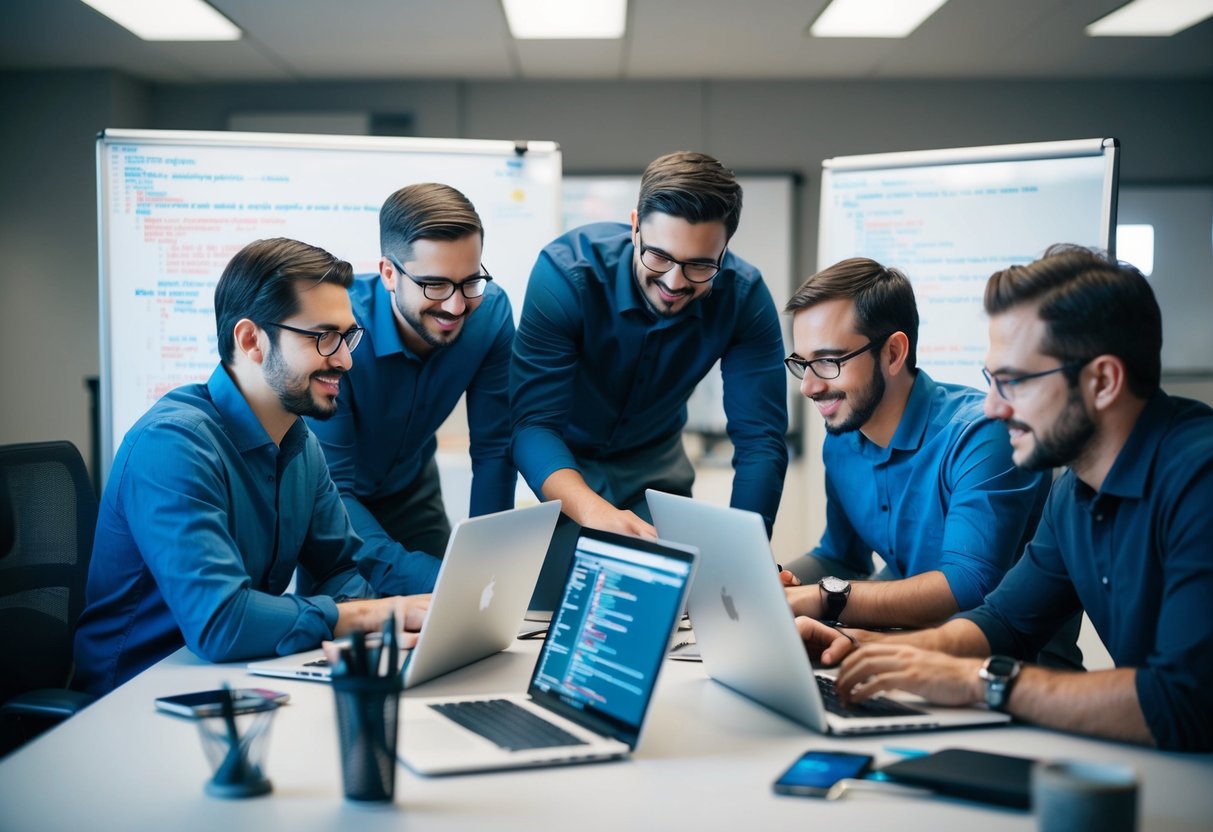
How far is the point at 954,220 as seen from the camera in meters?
3.69

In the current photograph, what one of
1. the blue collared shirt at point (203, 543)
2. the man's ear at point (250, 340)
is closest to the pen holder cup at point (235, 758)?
the blue collared shirt at point (203, 543)

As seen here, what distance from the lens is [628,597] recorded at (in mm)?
1344

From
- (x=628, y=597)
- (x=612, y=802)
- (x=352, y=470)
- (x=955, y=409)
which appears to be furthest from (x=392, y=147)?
(x=612, y=802)

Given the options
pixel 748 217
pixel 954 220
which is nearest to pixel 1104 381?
pixel 954 220

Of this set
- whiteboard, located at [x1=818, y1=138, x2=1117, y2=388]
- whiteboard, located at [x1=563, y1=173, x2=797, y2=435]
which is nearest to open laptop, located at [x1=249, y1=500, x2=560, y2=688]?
whiteboard, located at [x1=818, y1=138, x2=1117, y2=388]

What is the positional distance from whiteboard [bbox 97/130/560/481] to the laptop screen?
226 cm

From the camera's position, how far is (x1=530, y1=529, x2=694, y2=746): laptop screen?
127cm

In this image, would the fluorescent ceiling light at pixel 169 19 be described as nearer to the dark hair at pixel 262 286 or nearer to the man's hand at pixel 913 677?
the dark hair at pixel 262 286

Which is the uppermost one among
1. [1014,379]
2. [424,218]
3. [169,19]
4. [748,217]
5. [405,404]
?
[169,19]

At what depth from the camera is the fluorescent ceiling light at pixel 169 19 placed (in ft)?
14.5

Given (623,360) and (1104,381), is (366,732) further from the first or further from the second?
(623,360)

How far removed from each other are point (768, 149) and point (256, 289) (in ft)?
14.1

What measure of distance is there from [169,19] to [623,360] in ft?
10.9

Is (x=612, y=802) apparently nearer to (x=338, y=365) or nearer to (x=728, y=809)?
(x=728, y=809)
